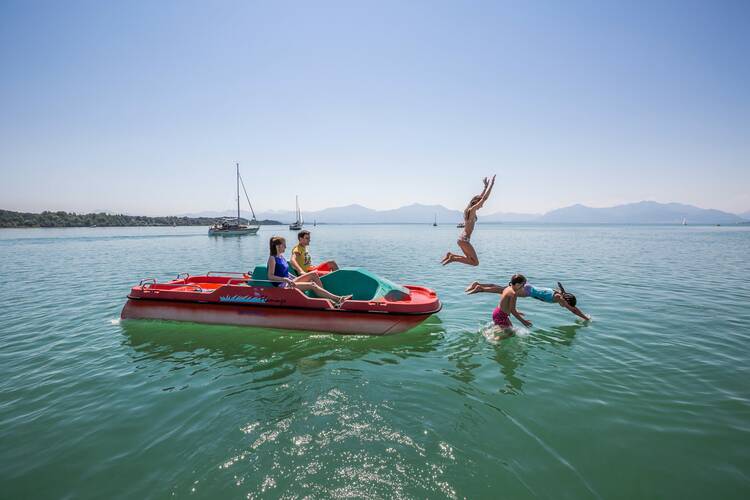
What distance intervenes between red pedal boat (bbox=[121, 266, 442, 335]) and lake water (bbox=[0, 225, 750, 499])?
A: 0.35 metres

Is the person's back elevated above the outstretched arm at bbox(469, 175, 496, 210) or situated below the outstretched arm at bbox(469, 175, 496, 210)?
below

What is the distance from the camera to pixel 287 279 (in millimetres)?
9188

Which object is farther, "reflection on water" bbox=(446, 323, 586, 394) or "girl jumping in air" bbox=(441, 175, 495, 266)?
"girl jumping in air" bbox=(441, 175, 495, 266)

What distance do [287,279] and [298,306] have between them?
79cm

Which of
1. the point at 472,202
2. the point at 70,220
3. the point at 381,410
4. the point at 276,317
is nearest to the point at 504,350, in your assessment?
the point at 472,202

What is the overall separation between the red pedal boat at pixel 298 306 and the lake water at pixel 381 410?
353 millimetres

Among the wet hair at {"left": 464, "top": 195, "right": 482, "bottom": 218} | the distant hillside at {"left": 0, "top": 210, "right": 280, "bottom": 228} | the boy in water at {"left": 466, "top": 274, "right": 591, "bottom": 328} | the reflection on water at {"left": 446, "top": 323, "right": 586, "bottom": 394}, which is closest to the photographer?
the reflection on water at {"left": 446, "top": 323, "right": 586, "bottom": 394}

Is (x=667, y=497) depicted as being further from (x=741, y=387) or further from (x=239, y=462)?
(x=239, y=462)

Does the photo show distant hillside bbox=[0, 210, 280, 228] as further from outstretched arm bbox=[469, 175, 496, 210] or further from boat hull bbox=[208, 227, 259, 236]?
outstretched arm bbox=[469, 175, 496, 210]

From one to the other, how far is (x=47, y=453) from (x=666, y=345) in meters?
12.2

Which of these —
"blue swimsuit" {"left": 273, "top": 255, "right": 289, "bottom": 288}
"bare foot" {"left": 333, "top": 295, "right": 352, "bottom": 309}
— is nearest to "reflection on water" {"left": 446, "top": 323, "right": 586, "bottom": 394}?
"bare foot" {"left": 333, "top": 295, "right": 352, "bottom": 309}

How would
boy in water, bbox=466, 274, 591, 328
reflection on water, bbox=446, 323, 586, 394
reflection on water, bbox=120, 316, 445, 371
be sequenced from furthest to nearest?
boy in water, bbox=466, 274, 591, 328, reflection on water, bbox=120, 316, 445, 371, reflection on water, bbox=446, 323, 586, 394

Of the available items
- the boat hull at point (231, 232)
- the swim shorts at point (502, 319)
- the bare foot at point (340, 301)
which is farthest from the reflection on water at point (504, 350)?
the boat hull at point (231, 232)

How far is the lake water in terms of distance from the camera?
4086 mm
